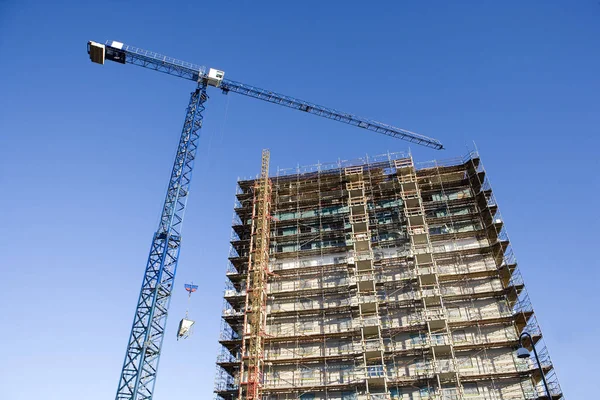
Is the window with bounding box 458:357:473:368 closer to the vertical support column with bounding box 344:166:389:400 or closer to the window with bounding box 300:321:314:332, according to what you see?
the vertical support column with bounding box 344:166:389:400

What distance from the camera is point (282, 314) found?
132 feet

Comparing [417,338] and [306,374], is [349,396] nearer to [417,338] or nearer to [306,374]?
[306,374]

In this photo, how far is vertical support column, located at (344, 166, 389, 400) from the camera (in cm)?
3531

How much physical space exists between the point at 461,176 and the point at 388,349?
19288mm

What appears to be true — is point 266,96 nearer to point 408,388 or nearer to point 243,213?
point 243,213

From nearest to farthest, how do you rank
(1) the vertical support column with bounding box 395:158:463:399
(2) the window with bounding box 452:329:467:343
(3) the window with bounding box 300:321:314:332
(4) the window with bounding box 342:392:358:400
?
(1) the vertical support column with bounding box 395:158:463:399 → (4) the window with bounding box 342:392:358:400 → (2) the window with bounding box 452:329:467:343 → (3) the window with bounding box 300:321:314:332

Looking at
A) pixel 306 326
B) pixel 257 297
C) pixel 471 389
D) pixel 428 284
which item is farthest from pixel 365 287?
pixel 471 389

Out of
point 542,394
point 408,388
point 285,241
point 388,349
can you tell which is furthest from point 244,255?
point 542,394

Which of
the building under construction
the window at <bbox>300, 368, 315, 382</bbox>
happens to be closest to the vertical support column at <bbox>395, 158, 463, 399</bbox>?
the building under construction

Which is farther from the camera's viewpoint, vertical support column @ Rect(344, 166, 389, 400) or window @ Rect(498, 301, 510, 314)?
window @ Rect(498, 301, 510, 314)

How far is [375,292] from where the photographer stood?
38.7 meters

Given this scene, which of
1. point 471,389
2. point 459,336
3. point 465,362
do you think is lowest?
point 471,389

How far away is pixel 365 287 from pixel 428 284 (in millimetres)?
5232

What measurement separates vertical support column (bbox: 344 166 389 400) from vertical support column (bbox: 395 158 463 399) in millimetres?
3726
